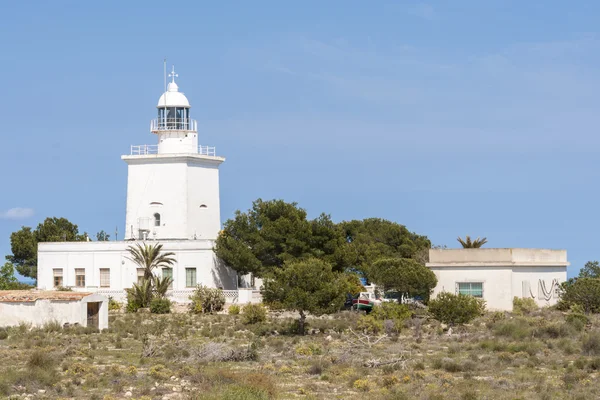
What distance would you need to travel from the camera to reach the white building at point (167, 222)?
184 ft

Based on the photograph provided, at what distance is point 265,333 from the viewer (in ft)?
132

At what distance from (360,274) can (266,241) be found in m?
11.1

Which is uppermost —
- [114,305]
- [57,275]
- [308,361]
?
[57,275]

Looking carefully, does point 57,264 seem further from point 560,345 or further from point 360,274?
point 560,345

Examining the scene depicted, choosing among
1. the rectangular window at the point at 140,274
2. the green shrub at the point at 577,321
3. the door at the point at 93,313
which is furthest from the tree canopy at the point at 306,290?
the rectangular window at the point at 140,274

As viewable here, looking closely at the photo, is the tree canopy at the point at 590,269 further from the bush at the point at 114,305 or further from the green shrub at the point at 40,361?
the green shrub at the point at 40,361

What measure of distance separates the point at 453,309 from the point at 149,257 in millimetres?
19386

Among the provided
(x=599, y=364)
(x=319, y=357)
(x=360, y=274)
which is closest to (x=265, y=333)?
(x=319, y=357)

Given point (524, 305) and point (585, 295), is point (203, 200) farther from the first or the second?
point (585, 295)

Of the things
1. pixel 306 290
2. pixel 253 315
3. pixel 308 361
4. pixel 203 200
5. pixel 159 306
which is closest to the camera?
pixel 308 361

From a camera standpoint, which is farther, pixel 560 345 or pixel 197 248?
pixel 197 248

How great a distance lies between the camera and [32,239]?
68500 millimetres

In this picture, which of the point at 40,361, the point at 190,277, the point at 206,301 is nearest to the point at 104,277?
the point at 190,277

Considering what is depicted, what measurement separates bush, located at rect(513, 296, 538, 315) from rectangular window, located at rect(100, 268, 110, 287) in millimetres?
21266
